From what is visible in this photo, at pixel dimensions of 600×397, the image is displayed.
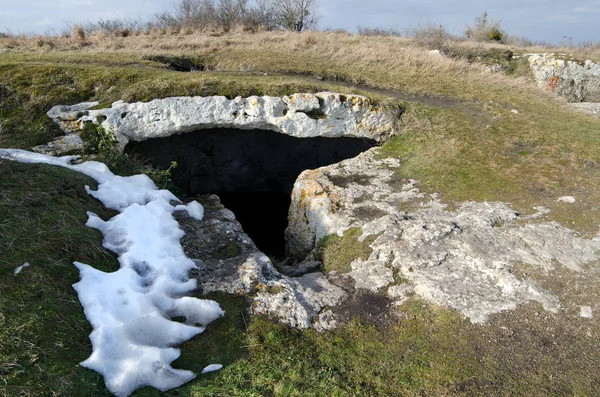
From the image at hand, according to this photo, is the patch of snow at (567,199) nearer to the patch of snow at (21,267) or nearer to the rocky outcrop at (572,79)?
the patch of snow at (21,267)

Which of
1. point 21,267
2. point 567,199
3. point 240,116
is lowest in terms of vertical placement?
point 567,199

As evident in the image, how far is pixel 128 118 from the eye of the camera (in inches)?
400

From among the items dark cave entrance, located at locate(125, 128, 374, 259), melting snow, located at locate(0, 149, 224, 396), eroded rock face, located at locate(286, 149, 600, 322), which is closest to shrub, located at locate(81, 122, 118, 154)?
melting snow, located at locate(0, 149, 224, 396)

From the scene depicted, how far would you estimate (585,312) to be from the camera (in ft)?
17.7

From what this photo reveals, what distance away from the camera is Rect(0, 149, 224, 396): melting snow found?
4027 millimetres

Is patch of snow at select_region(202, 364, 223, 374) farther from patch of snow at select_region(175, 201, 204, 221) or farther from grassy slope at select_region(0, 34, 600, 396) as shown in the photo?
patch of snow at select_region(175, 201, 204, 221)

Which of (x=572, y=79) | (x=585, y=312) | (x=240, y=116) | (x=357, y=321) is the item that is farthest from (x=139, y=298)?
(x=572, y=79)

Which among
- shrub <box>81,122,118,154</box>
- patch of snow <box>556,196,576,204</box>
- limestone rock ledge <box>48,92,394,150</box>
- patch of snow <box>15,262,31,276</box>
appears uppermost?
limestone rock ledge <box>48,92,394,150</box>

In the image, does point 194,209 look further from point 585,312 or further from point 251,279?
point 585,312

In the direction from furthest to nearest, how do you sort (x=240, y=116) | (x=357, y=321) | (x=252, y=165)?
(x=252, y=165), (x=240, y=116), (x=357, y=321)

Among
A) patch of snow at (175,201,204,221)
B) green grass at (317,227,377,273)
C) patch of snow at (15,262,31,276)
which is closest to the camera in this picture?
patch of snow at (15,262,31,276)

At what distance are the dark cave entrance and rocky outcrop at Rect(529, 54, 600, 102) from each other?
11.2 m

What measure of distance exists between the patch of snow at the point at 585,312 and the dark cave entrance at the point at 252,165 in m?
7.45

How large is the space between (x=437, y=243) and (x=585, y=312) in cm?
214
